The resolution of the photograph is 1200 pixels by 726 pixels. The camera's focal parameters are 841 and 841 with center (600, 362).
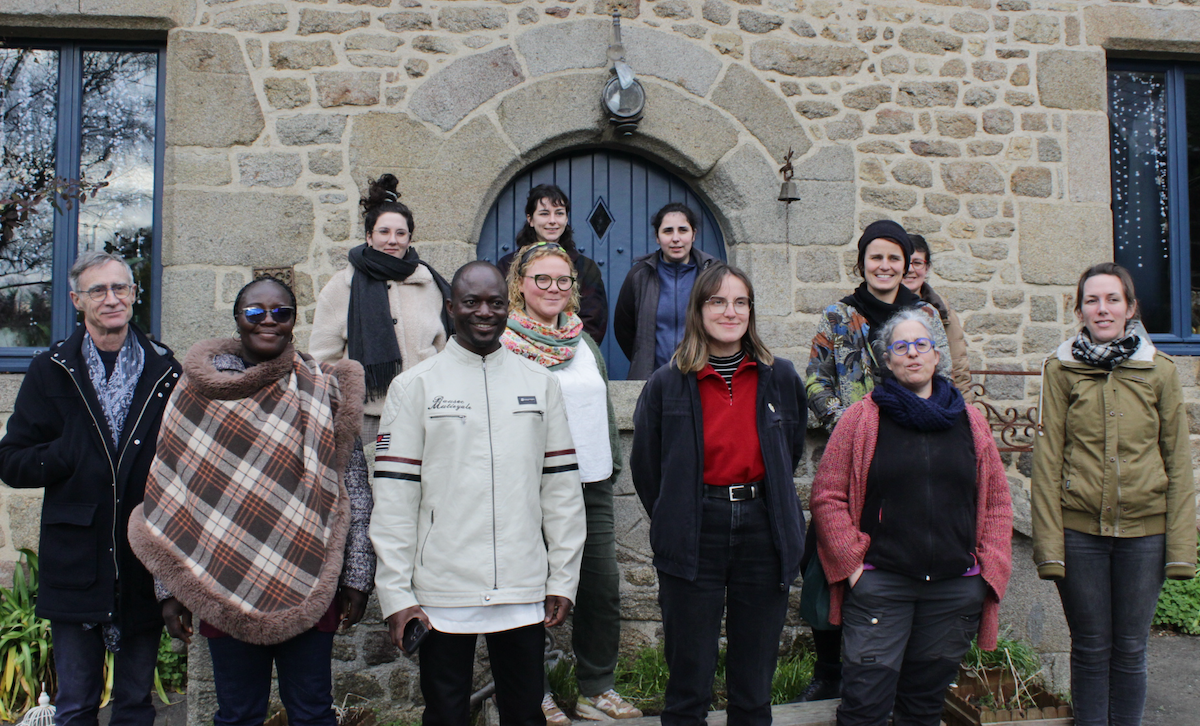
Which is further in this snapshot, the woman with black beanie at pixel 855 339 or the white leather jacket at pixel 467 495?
the woman with black beanie at pixel 855 339

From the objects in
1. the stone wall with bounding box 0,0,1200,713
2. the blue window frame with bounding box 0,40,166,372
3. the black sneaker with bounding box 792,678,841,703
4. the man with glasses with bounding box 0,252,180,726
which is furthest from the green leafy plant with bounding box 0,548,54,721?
the black sneaker with bounding box 792,678,841,703

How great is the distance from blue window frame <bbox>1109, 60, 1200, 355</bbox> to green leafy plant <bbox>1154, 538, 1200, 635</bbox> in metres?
1.65

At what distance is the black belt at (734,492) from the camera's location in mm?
2539

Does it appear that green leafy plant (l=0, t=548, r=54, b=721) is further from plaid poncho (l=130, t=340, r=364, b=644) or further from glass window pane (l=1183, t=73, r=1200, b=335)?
glass window pane (l=1183, t=73, r=1200, b=335)

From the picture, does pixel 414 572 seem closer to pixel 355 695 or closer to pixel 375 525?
pixel 375 525

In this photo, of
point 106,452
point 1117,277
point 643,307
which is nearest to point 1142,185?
point 1117,277

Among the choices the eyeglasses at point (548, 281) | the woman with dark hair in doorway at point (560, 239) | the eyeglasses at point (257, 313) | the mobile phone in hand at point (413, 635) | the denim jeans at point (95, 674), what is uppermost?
the woman with dark hair in doorway at point (560, 239)

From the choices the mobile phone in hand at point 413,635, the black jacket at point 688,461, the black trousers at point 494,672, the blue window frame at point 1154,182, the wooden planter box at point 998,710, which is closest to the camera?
the mobile phone in hand at point 413,635

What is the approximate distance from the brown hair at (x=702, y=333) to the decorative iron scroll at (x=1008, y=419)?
8.14ft

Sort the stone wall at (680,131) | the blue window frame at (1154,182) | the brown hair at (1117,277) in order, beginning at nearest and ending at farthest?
the brown hair at (1117,277) < the stone wall at (680,131) < the blue window frame at (1154,182)

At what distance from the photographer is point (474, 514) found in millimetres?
2289

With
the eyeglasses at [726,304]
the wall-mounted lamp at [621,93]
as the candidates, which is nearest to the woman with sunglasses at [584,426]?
the eyeglasses at [726,304]

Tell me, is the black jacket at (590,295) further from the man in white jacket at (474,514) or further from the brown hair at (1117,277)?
the brown hair at (1117,277)

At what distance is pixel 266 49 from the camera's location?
4.35 m
